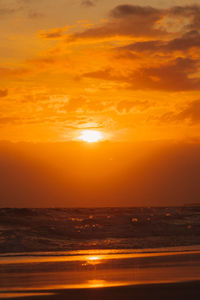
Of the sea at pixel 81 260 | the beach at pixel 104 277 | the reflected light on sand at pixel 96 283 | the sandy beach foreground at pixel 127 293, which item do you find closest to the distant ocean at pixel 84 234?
the sea at pixel 81 260

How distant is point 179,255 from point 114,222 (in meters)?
24.5

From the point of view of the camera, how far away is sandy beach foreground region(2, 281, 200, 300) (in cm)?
1164

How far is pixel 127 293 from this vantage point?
39.5ft

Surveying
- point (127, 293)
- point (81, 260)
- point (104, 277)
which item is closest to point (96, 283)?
point (104, 277)

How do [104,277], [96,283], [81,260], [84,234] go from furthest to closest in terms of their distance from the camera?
1. [84,234]
2. [81,260]
3. [104,277]
4. [96,283]

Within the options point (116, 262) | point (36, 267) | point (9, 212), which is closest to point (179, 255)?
point (116, 262)

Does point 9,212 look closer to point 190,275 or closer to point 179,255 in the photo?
Result: point 179,255

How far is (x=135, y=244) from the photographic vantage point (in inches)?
1141

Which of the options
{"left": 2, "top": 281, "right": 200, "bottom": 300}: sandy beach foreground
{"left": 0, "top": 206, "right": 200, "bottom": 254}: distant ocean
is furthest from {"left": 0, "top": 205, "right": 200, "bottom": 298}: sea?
{"left": 2, "top": 281, "right": 200, "bottom": 300}: sandy beach foreground

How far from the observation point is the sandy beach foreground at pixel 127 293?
11.6 meters

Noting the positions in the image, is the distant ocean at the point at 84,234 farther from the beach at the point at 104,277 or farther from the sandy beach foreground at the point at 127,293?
the sandy beach foreground at the point at 127,293

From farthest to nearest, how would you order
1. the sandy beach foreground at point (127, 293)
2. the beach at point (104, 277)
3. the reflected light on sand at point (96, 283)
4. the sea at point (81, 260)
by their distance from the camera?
the sea at point (81, 260) < the reflected light on sand at point (96, 283) < the beach at point (104, 277) < the sandy beach foreground at point (127, 293)

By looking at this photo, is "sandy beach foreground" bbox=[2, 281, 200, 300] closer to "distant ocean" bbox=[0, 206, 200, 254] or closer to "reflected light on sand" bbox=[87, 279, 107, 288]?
"reflected light on sand" bbox=[87, 279, 107, 288]

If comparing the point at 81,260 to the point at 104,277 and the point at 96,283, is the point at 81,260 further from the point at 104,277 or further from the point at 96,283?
the point at 96,283
